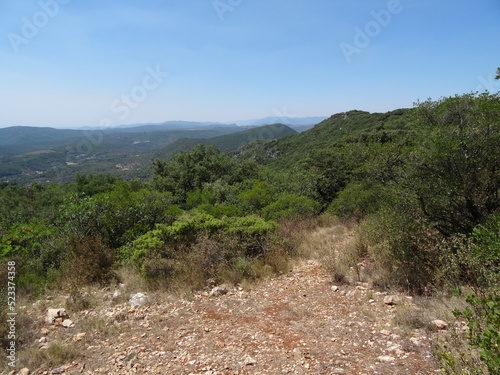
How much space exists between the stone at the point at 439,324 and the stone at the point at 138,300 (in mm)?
4387

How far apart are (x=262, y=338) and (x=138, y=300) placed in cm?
249

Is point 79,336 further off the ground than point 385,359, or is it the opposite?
point 385,359

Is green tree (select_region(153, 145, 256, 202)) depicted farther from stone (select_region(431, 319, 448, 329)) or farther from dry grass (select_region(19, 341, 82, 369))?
stone (select_region(431, 319, 448, 329))

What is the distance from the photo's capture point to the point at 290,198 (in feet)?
33.8

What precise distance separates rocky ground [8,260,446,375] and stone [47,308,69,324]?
8cm

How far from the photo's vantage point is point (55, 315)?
14.3 ft

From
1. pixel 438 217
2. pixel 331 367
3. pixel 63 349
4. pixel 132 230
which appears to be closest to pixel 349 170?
pixel 438 217

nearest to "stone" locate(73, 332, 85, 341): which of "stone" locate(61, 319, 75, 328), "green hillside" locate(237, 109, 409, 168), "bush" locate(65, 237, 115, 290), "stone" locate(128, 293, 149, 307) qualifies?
"stone" locate(61, 319, 75, 328)

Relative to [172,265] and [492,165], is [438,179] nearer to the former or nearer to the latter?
[492,165]

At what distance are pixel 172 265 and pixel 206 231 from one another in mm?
1090

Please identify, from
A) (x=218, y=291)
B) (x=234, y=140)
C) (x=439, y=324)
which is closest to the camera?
(x=439, y=324)

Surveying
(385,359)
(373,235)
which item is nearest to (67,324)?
(385,359)

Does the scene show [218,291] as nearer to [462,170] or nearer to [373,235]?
[373,235]

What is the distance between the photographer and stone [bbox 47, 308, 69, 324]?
430cm
